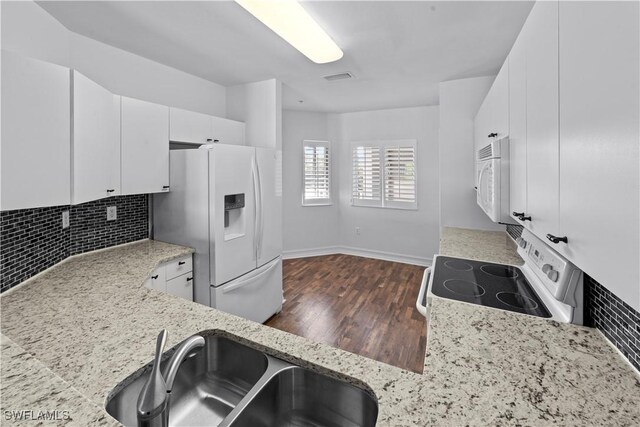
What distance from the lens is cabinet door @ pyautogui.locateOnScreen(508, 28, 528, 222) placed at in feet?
4.01

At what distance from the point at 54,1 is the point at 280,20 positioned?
139cm

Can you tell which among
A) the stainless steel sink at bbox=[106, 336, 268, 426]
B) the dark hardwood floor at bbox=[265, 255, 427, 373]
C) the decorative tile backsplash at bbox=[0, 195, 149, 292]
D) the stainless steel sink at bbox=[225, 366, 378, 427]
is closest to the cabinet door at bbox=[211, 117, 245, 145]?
the decorative tile backsplash at bbox=[0, 195, 149, 292]

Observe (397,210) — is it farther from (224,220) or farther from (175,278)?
(175,278)

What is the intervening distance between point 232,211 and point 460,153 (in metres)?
2.52

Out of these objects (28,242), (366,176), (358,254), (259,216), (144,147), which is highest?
(366,176)

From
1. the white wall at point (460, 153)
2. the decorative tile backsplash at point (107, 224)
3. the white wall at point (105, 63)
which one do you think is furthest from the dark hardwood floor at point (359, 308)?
the white wall at point (105, 63)

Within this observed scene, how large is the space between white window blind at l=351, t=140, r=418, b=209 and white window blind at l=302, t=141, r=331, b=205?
49cm

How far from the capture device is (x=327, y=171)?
5.22m

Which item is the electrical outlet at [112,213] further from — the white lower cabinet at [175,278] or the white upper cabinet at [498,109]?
the white upper cabinet at [498,109]

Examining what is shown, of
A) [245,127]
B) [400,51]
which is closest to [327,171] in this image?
[245,127]

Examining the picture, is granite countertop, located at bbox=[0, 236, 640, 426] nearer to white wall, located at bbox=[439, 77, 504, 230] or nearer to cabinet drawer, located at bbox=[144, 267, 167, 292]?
cabinet drawer, located at bbox=[144, 267, 167, 292]

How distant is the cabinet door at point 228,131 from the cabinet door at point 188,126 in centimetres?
7

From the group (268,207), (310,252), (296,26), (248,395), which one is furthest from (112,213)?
(310,252)

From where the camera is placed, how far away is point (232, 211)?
253 cm
